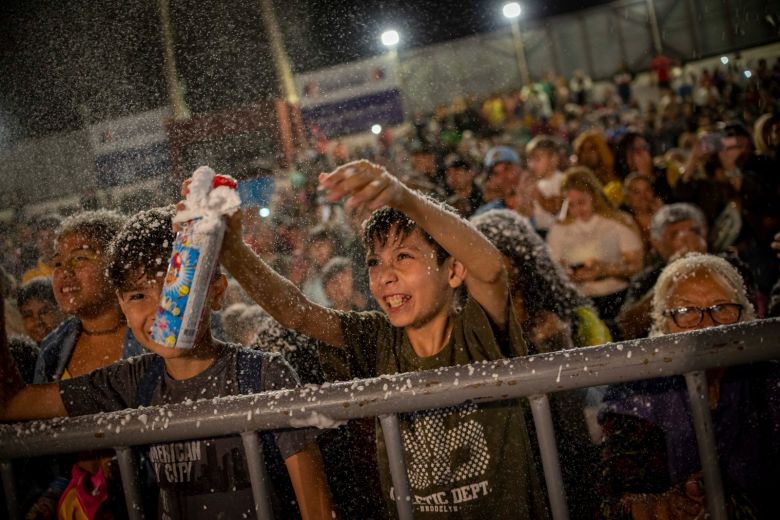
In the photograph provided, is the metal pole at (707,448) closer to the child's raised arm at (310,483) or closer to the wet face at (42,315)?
the child's raised arm at (310,483)

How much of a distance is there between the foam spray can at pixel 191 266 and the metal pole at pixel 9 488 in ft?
1.88

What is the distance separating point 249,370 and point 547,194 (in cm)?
430

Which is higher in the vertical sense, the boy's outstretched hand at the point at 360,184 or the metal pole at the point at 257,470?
the boy's outstretched hand at the point at 360,184

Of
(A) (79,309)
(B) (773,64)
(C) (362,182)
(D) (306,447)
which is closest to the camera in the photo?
(C) (362,182)

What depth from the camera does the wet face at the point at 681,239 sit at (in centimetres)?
413

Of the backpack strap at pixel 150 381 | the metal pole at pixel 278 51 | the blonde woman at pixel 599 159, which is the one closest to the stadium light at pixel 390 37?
the metal pole at pixel 278 51

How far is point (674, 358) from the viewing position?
57.1 inches

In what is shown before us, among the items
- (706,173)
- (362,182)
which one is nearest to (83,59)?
(362,182)

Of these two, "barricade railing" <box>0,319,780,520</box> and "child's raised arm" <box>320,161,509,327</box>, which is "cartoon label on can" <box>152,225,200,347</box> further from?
"child's raised arm" <box>320,161,509,327</box>

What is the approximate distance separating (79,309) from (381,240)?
144cm

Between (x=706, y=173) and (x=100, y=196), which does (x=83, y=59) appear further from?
(x=706, y=173)

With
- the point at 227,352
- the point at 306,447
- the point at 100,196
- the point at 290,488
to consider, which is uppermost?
the point at 100,196

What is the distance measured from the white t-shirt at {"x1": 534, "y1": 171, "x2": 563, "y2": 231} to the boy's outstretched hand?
3595 millimetres

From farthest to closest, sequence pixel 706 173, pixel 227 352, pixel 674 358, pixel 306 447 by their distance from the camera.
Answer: pixel 706 173 → pixel 227 352 → pixel 306 447 → pixel 674 358
